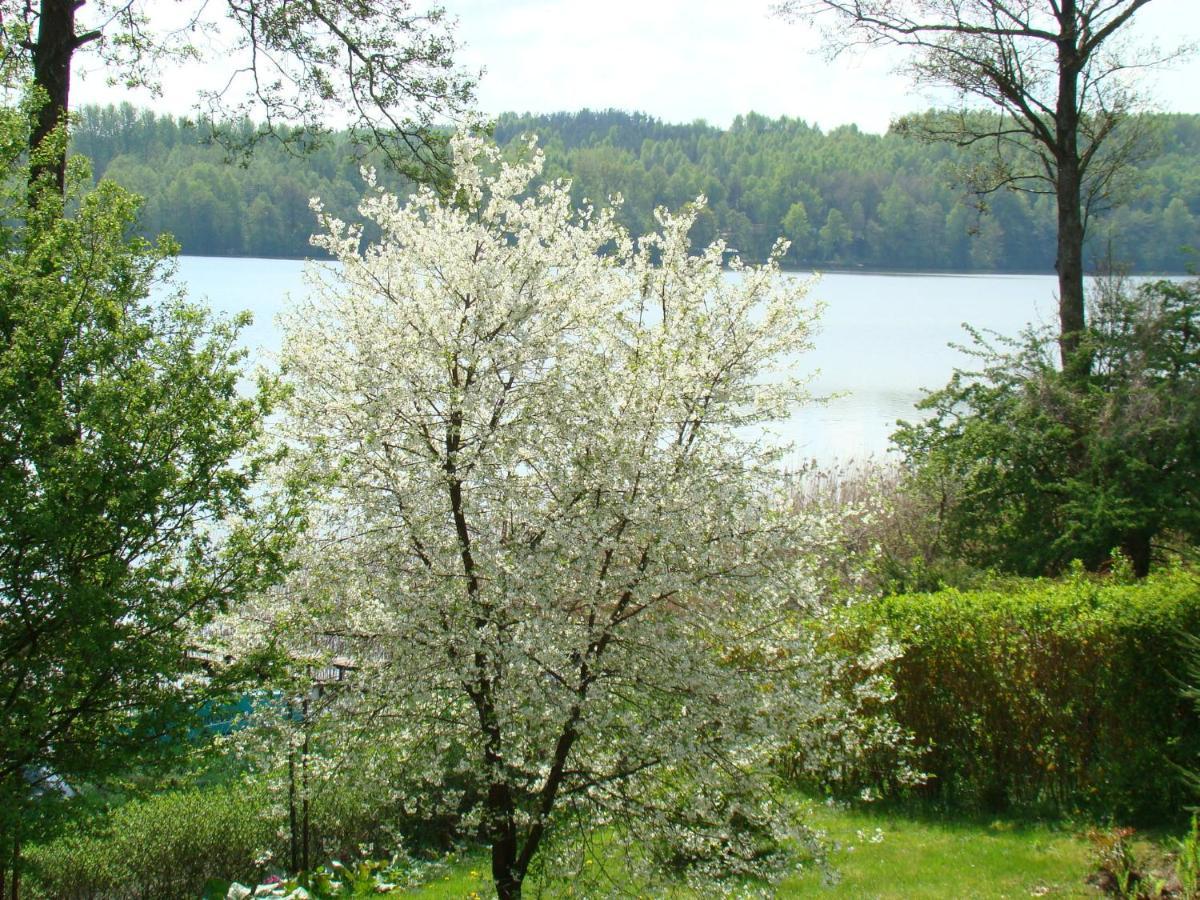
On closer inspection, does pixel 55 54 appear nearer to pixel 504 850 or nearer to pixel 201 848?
pixel 201 848

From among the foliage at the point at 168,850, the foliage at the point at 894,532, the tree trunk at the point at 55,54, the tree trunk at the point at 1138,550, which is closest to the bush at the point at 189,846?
the foliage at the point at 168,850

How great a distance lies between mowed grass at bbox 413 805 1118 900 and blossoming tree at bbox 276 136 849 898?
1.28 meters

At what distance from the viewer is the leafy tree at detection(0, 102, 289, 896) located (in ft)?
14.6

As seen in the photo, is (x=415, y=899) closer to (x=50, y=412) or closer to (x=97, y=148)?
(x=50, y=412)

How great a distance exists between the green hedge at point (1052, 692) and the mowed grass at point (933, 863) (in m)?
0.44

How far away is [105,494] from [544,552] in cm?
188

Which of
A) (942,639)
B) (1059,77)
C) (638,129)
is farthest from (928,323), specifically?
(942,639)

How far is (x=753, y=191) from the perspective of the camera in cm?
2981

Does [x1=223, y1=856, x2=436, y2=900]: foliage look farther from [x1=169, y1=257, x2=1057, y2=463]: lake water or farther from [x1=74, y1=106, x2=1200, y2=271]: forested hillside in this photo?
[x1=74, y1=106, x2=1200, y2=271]: forested hillside

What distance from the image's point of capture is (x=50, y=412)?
4.52 m

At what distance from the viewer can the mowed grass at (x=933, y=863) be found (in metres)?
6.48

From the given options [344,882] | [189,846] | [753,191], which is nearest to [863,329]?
[753,191]

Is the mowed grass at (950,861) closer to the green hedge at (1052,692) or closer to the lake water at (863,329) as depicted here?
the green hedge at (1052,692)

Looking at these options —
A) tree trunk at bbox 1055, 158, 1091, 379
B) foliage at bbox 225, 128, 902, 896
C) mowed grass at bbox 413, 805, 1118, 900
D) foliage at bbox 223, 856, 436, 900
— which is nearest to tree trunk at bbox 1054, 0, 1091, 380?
tree trunk at bbox 1055, 158, 1091, 379
